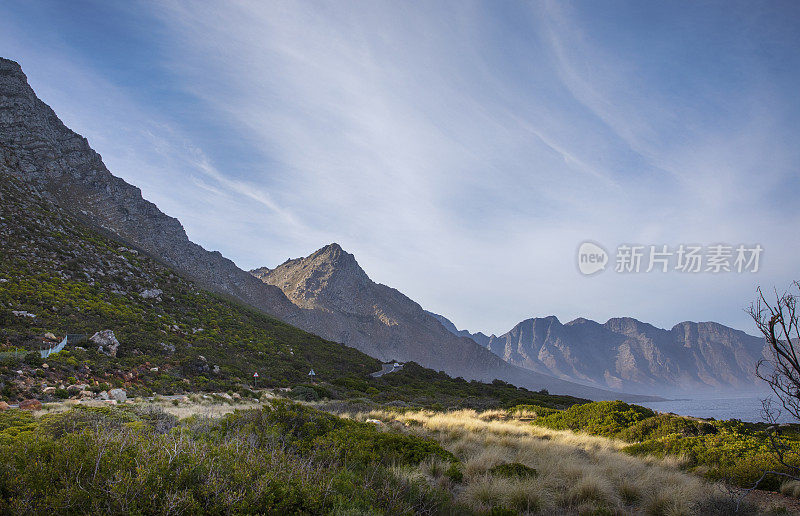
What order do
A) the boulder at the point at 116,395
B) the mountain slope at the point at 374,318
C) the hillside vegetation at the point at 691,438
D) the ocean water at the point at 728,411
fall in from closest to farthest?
the hillside vegetation at the point at 691,438 → the boulder at the point at 116,395 → the ocean water at the point at 728,411 → the mountain slope at the point at 374,318

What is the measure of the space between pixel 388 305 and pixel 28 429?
166m

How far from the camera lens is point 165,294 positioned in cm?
3994

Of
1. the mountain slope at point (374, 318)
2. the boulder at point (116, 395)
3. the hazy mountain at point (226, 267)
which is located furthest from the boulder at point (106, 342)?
the mountain slope at point (374, 318)

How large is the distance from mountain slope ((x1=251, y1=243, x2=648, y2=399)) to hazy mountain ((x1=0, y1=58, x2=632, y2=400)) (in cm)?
54

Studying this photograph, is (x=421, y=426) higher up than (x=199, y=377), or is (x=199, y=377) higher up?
(x=421, y=426)

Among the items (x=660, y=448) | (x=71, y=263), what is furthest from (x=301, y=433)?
(x=71, y=263)

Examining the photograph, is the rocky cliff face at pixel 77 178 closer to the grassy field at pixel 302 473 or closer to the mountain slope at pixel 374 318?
the grassy field at pixel 302 473

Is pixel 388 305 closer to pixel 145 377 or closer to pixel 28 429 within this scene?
pixel 145 377

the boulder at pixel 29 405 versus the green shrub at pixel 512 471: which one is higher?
the green shrub at pixel 512 471

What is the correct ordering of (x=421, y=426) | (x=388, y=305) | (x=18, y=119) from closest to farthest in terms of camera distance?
1. (x=421, y=426)
2. (x=18, y=119)
3. (x=388, y=305)

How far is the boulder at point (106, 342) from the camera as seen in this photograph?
72.0ft

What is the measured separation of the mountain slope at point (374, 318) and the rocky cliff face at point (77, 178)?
180 ft

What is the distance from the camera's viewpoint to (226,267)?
9544cm

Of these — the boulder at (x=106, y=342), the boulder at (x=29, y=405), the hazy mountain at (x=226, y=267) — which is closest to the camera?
the boulder at (x=29, y=405)
